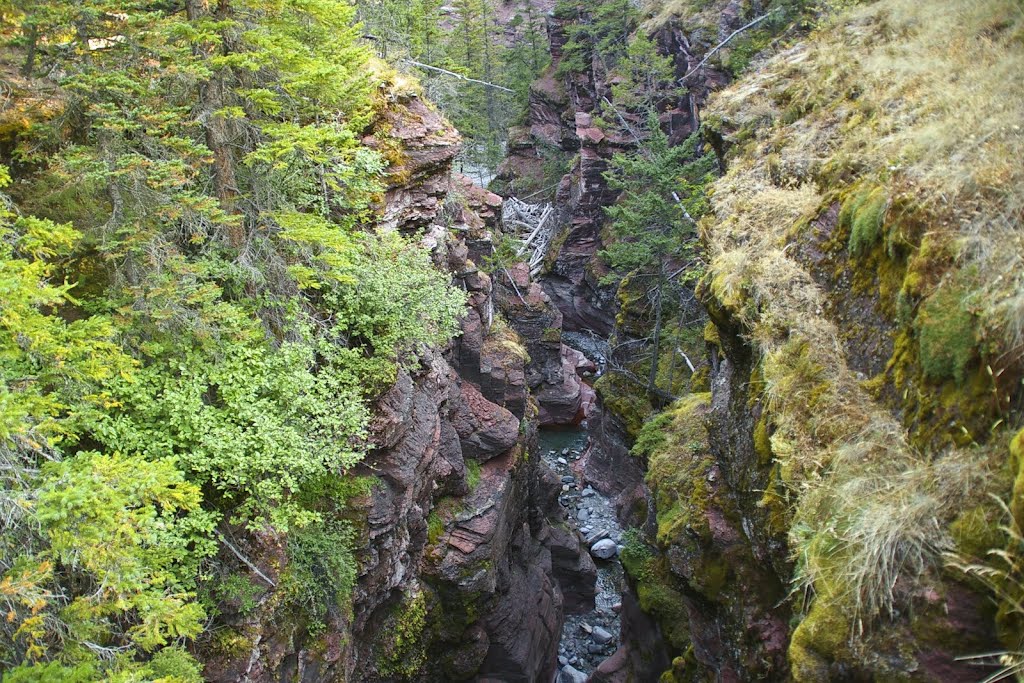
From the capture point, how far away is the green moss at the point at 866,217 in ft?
23.1

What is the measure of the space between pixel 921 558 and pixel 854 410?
202 cm

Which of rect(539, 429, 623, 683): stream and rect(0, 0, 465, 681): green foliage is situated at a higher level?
rect(0, 0, 465, 681): green foliage

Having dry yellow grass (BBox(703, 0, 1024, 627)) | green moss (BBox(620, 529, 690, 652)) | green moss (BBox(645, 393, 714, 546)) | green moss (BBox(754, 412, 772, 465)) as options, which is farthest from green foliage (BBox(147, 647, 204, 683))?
green moss (BBox(620, 529, 690, 652))

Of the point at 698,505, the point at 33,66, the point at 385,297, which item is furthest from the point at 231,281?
the point at 698,505

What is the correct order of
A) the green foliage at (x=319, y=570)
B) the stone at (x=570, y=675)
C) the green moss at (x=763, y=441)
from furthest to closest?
1. the stone at (x=570, y=675)
2. the green foliage at (x=319, y=570)
3. the green moss at (x=763, y=441)

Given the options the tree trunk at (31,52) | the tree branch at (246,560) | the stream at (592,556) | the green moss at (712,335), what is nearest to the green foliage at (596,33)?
the stream at (592,556)

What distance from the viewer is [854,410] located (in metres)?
6.45

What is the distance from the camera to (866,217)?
718cm

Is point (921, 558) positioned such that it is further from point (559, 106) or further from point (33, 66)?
point (559, 106)

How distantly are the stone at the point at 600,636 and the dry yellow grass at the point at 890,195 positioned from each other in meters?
13.6

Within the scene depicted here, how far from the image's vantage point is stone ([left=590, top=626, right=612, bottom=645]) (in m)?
19.1

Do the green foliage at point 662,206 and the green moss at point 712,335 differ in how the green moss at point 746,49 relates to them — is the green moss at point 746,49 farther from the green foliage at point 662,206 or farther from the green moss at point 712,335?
the green moss at point 712,335

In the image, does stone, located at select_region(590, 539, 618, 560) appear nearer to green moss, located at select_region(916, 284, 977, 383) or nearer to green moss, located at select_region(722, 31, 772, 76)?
green moss, located at select_region(722, 31, 772, 76)

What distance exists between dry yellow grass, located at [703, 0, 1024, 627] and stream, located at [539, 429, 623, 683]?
13571 mm
